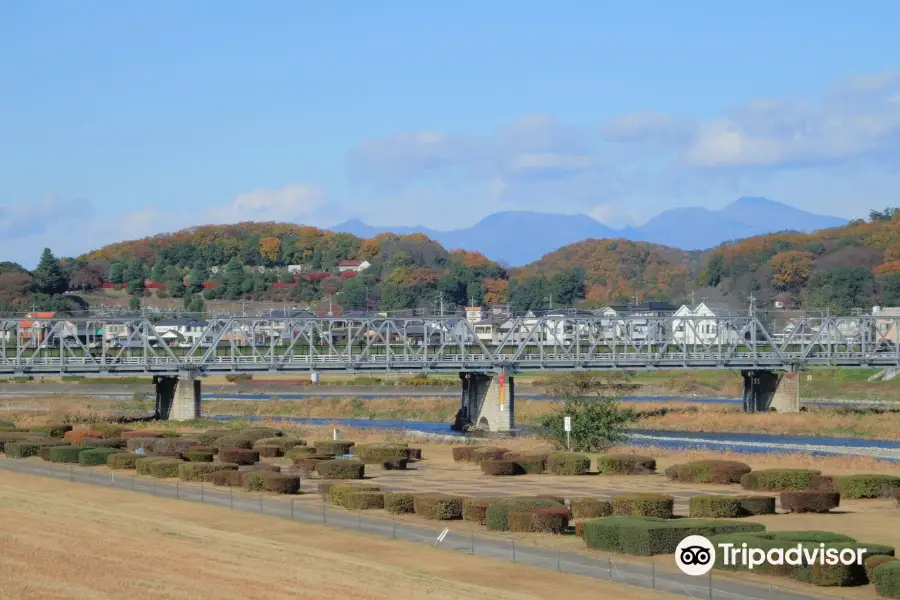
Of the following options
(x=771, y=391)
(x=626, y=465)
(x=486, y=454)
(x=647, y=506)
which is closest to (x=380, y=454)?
(x=486, y=454)

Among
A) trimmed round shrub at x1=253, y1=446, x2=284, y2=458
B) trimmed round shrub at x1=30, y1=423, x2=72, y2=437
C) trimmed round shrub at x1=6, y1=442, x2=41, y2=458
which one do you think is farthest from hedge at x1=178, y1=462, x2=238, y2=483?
trimmed round shrub at x1=30, y1=423, x2=72, y2=437

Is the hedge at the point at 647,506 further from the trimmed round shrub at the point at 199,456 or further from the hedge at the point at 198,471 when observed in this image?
the trimmed round shrub at the point at 199,456

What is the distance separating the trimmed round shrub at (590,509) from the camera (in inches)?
1970

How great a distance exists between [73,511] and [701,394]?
108 m

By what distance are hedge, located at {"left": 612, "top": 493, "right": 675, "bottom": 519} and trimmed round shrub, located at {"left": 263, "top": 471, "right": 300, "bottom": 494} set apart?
15.6 metres

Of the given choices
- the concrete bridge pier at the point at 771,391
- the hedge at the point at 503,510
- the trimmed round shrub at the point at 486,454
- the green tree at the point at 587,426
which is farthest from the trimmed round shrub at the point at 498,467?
the concrete bridge pier at the point at 771,391

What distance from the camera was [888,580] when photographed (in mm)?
34594

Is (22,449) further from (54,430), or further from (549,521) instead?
(549,521)

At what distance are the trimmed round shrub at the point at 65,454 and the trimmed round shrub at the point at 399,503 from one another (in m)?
25.8

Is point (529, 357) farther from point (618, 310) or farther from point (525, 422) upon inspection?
point (618, 310)

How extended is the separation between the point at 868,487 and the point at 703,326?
366ft

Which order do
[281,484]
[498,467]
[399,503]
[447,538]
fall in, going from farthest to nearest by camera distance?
[498,467], [281,484], [399,503], [447,538]

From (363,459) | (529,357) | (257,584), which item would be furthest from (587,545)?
(529,357)

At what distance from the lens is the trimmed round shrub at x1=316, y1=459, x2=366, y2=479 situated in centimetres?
6544
